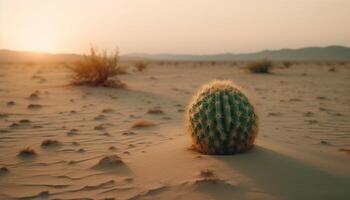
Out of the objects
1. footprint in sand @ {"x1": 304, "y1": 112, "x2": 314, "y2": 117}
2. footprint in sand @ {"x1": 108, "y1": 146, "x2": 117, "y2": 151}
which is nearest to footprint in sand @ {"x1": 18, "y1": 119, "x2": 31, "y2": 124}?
footprint in sand @ {"x1": 108, "y1": 146, "x2": 117, "y2": 151}

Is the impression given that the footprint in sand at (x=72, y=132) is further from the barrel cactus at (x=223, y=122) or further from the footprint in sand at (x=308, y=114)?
the footprint in sand at (x=308, y=114)

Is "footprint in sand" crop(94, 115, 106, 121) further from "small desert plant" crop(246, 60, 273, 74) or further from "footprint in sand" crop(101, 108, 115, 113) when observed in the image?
"small desert plant" crop(246, 60, 273, 74)

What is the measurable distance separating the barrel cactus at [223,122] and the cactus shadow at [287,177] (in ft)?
0.59

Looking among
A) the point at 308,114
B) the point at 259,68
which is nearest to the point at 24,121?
the point at 308,114

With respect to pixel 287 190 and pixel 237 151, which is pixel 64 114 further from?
pixel 287 190

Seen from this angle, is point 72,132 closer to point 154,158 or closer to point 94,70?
point 154,158

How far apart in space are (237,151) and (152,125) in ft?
8.84

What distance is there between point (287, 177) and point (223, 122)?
974mm

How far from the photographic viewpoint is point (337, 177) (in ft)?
12.5

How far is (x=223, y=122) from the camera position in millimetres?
4363

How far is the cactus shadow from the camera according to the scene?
3.39 metres

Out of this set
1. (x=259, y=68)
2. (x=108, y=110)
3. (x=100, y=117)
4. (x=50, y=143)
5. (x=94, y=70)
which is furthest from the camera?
(x=259, y=68)

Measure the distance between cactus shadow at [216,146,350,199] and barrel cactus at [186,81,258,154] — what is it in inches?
7.0

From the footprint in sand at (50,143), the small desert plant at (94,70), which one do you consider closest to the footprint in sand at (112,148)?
the footprint in sand at (50,143)
